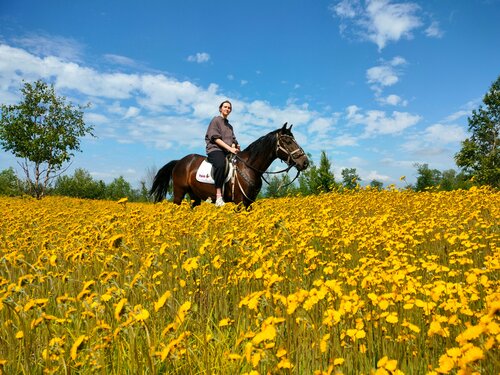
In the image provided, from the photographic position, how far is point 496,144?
5150 cm

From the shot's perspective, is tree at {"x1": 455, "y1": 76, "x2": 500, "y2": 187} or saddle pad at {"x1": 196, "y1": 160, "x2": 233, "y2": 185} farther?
tree at {"x1": 455, "y1": 76, "x2": 500, "y2": 187}

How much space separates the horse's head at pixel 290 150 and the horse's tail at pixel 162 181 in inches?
195

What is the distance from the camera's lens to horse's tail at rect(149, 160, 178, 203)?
13156 millimetres

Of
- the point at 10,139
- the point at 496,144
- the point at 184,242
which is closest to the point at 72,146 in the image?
the point at 10,139

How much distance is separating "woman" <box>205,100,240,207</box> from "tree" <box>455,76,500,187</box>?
46164 mm

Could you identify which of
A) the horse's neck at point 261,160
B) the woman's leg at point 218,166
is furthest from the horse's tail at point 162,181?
the horse's neck at point 261,160

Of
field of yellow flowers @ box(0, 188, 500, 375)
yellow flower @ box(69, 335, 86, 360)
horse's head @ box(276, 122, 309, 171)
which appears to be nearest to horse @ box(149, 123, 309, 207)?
horse's head @ box(276, 122, 309, 171)

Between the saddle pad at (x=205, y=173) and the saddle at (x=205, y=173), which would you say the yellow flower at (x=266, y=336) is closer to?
the saddle at (x=205, y=173)

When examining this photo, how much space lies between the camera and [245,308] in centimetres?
338

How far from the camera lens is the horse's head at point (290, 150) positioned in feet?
30.7

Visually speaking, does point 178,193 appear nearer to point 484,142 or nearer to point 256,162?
point 256,162

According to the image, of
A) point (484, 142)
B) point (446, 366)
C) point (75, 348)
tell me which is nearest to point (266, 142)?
point (75, 348)

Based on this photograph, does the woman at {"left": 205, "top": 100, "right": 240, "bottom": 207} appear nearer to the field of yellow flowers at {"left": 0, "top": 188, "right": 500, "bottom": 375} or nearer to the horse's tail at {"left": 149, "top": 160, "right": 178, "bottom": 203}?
the horse's tail at {"left": 149, "top": 160, "right": 178, "bottom": 203}

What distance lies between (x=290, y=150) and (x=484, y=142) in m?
54.6
